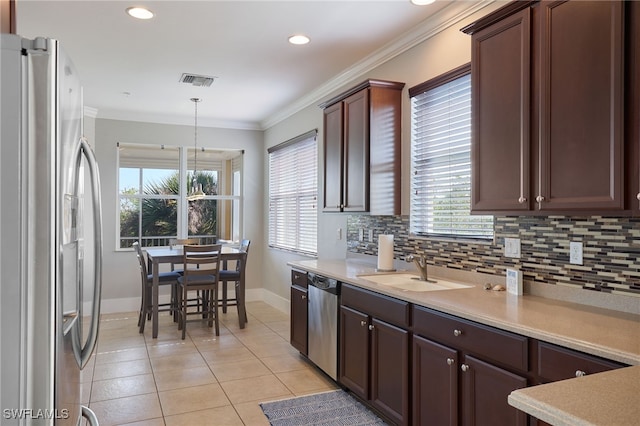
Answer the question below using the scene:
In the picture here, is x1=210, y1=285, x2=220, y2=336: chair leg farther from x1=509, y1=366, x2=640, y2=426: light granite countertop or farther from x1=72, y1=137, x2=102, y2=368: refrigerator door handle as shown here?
x1=509, y1=366, x2=640, y2=426: light granite countertop

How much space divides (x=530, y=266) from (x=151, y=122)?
5524mm

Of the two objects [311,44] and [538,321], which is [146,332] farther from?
[538,321]

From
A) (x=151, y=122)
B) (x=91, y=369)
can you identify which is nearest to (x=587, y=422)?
(x=91, y=369)

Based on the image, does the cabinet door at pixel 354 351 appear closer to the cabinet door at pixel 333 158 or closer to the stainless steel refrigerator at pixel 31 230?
the cabinet door at pixel 333 158

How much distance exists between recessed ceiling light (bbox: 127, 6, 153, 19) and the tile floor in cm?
273

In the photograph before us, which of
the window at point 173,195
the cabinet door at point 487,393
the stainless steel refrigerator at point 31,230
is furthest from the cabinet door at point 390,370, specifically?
the window at point 173,195

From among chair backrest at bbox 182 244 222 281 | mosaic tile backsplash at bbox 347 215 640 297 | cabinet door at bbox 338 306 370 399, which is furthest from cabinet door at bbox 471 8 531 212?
chair backrest at bbox 182 244 222 281

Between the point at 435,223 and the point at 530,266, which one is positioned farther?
the point at 435,223

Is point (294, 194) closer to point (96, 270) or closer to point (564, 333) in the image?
point (96, 270)

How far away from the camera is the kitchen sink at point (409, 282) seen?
9.62ft

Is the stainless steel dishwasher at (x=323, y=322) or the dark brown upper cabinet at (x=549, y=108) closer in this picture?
the dark brown upper cabinet at (x=549, y=108)

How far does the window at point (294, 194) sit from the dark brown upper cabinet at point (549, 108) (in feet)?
10.0

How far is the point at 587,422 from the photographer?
962 millimetres

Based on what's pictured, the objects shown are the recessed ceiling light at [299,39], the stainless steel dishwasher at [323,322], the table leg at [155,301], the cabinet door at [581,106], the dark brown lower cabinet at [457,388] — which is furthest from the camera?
the table leg at [155,301]
